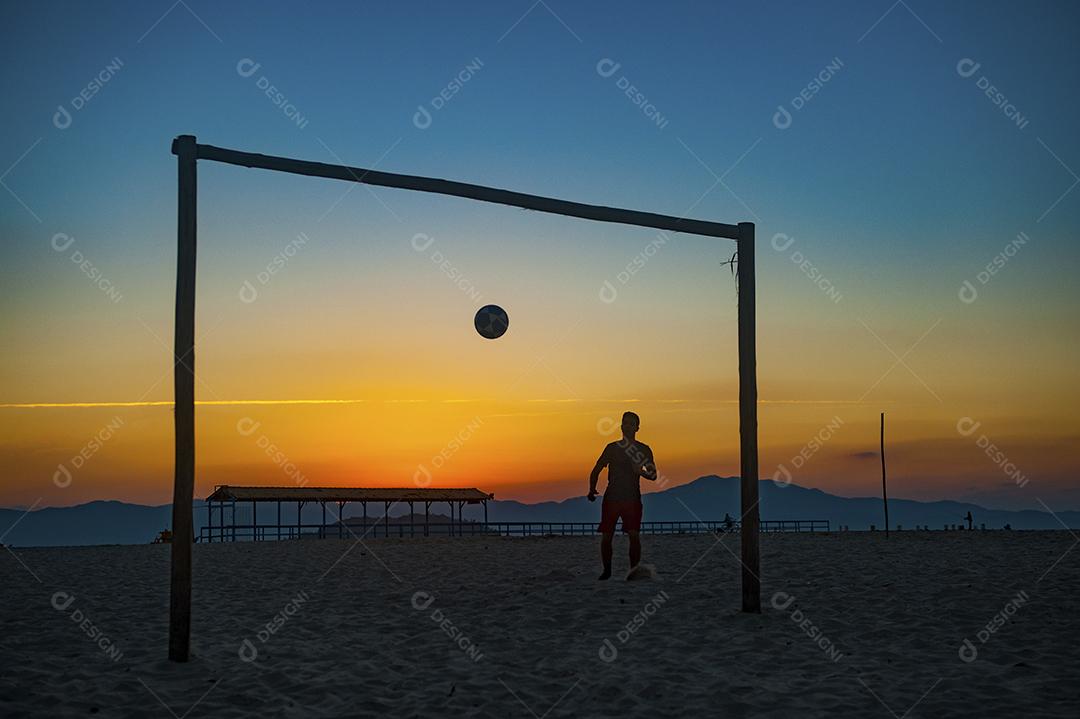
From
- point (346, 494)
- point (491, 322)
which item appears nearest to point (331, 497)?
point (346, 494)

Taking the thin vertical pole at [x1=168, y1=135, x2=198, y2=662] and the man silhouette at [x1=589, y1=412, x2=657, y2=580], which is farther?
the man silhouette at [x1=589, y1=412, x2=657, y2=580]

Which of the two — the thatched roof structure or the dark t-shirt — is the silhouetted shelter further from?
the dark t-shirt

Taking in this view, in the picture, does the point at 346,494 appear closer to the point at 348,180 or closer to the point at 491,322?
the point at 491,322

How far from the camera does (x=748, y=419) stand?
9.68 m

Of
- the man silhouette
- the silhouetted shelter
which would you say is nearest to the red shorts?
the man silhouette

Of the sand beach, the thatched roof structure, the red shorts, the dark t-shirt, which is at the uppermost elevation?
the thatched roof structure

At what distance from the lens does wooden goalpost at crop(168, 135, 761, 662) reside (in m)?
7.37

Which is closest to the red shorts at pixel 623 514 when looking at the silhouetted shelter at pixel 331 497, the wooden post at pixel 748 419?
the wooden post at pixel 748 419

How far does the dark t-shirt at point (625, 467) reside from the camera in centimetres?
1168

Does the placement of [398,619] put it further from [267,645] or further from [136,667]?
[136,667]

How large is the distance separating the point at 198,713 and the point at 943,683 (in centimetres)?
486

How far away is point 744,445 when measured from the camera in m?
9.66

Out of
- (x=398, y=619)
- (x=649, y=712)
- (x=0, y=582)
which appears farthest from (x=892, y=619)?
(x=0, y=582)

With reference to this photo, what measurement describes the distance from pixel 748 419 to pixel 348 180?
4.69m
